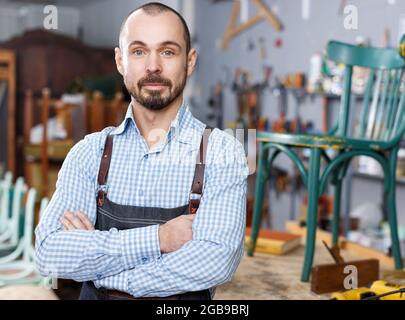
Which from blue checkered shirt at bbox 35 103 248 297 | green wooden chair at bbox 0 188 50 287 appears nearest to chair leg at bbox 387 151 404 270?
blue checkered shirt at bbox 35 103 248 297

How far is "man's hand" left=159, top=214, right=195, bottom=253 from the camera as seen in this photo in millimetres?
973

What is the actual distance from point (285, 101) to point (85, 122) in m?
1.60

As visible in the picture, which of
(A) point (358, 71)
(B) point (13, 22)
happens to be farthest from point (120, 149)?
(B) point (13, 22)

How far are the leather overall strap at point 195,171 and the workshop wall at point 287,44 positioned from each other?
7.02 feet

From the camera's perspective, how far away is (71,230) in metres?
0.99

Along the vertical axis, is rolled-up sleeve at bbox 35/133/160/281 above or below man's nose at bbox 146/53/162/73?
below

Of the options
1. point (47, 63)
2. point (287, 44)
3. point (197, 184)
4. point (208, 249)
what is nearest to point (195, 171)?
point (197, 184)

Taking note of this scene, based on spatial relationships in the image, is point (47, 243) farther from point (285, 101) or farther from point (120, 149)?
point (285, 101)

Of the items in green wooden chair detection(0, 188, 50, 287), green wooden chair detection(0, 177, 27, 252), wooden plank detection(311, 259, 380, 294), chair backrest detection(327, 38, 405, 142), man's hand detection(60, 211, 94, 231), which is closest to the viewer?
man's hand detection(60, 211, 94, 231)

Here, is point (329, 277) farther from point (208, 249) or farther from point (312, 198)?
point (208, 249)

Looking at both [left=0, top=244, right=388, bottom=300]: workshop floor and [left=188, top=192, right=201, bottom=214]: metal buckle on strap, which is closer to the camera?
[left=188, top=192, right=201, bottom=214]: metal buckle on strap

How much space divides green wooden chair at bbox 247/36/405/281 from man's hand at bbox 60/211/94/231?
2.65 ft

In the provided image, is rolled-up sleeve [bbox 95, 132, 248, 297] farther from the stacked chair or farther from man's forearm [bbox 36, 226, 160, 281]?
the stacked chair

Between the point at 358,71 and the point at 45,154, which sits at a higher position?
the point at 358,71
